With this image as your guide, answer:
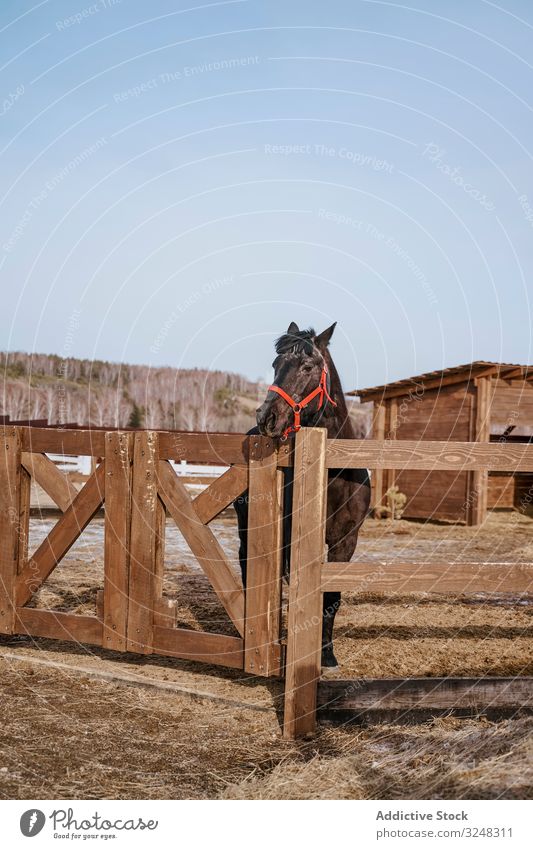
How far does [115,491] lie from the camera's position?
5.01 m

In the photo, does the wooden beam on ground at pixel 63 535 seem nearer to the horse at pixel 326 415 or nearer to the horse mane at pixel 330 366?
the horse at pixel 326 415

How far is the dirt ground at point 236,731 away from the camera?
3.48 m

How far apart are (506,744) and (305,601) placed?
137cm

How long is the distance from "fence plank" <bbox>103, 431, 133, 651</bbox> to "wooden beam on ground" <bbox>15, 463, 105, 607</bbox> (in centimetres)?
14

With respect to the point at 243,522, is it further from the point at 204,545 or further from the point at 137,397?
the point at 137,397

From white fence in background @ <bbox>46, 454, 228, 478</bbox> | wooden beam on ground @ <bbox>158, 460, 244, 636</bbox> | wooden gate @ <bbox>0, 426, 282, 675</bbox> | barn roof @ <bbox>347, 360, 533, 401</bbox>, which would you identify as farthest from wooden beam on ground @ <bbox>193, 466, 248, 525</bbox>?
white fence in background @ <bbox>46, 454, 228, 478</bbox>

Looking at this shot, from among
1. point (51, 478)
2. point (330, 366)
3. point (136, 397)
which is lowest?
point (51, 478)

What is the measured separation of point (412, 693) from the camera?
426 cm

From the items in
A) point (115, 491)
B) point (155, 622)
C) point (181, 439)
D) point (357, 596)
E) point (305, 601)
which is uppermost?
point (181, 439)

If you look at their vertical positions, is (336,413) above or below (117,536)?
above

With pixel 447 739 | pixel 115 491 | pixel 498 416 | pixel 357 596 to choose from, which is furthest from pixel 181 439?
pixel 498 416

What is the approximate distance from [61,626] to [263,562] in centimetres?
180

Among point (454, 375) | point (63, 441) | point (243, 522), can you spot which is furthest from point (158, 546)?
point (454, 375)

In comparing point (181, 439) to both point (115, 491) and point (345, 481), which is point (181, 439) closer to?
point (115, 491)
